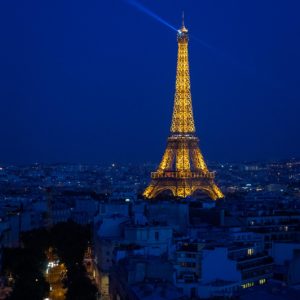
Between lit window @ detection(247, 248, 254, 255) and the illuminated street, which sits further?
lit window @ detection(247, 248, 254, 255)

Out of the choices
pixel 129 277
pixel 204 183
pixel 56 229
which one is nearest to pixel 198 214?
pixel 56 229

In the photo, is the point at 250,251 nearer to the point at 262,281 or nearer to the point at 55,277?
the point at 262,281

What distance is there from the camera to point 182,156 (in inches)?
2222

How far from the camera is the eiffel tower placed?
54938 mm

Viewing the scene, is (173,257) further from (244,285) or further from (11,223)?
(11,223)

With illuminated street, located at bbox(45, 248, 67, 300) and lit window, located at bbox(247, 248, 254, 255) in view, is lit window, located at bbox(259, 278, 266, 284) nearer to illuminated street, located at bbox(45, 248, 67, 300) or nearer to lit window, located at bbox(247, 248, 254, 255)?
lit window, located at bbox(247, 248, 254, 255)

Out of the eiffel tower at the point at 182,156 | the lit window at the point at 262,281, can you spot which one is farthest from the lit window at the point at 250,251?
the eiffel tower at the point at 182,156

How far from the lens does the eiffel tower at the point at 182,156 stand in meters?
54.9

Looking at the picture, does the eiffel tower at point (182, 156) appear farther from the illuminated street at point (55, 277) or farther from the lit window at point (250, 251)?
the lit window at point (250, 251)

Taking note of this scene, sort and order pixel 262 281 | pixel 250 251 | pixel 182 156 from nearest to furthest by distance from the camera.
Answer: pixel 262 281, pixel 250 251, pixel 182 156

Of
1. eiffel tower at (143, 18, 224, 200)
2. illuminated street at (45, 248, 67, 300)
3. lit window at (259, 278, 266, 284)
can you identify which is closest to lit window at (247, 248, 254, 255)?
lit window at (259, 278, 266, 284)

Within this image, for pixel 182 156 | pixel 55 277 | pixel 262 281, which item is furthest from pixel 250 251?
pixel 182 156

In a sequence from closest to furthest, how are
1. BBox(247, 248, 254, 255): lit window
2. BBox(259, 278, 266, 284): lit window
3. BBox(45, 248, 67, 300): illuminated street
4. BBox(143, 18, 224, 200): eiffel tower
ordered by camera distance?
BBox(259, 278, 266, 284): lit window < BBox(45, 248, 67, 300): illuminated street < BBox(247, 248, 254, 255): lit window < BBox(143, 18, 224, 200): eiffel tower

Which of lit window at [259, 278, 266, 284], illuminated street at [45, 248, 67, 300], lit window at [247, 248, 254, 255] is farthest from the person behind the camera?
lit window at [247, 248, 254, 255]
